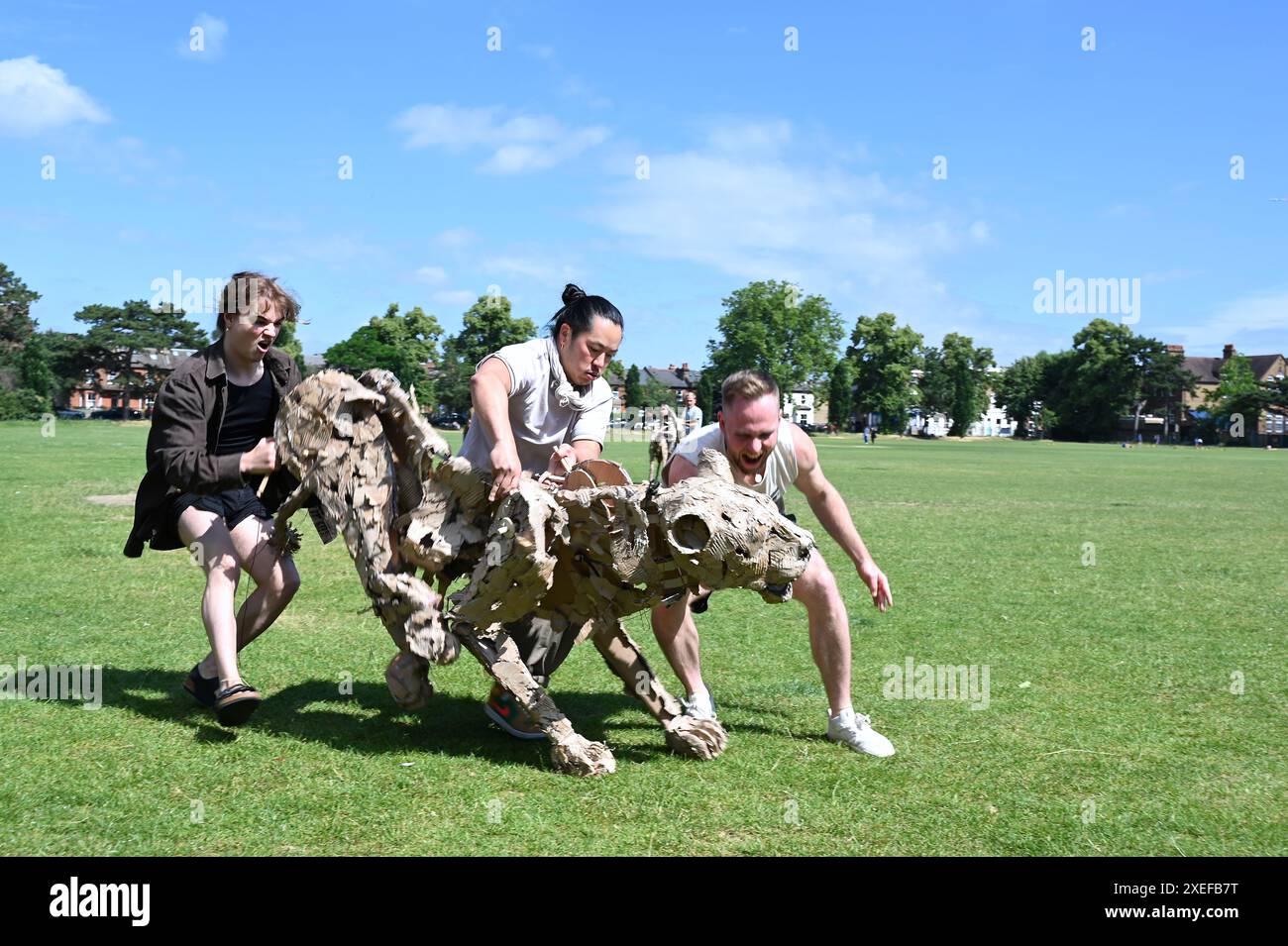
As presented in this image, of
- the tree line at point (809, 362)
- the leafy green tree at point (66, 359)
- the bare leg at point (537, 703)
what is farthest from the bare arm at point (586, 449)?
the leafy green tree at point (66, 359)

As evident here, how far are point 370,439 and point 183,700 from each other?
6.94ft

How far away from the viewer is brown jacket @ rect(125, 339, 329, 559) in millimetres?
5270

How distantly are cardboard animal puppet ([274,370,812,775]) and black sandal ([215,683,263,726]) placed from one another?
0.73m

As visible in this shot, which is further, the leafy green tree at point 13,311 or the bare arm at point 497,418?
the leafy green tree at point 13,311

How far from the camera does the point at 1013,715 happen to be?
624 cm

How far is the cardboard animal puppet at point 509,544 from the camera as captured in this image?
4719mm

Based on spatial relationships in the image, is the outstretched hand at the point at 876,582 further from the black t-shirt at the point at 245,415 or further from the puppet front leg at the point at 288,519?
the black t-shirt at the point at 245,415

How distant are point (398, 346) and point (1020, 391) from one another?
247 ft

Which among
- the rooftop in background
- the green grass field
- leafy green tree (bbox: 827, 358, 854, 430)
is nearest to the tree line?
leafy green tree (bbox: 827, 358, 854, 430)

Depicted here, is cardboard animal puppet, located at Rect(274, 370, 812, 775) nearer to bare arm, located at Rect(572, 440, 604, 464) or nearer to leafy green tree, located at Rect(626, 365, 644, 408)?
bare arm, located at Rect(572, 440, 604, 464)

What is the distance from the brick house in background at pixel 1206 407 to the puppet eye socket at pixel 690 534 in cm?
11377

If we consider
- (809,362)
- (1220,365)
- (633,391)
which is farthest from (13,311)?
(1220,365)

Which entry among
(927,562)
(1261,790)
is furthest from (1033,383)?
(1261,790)
